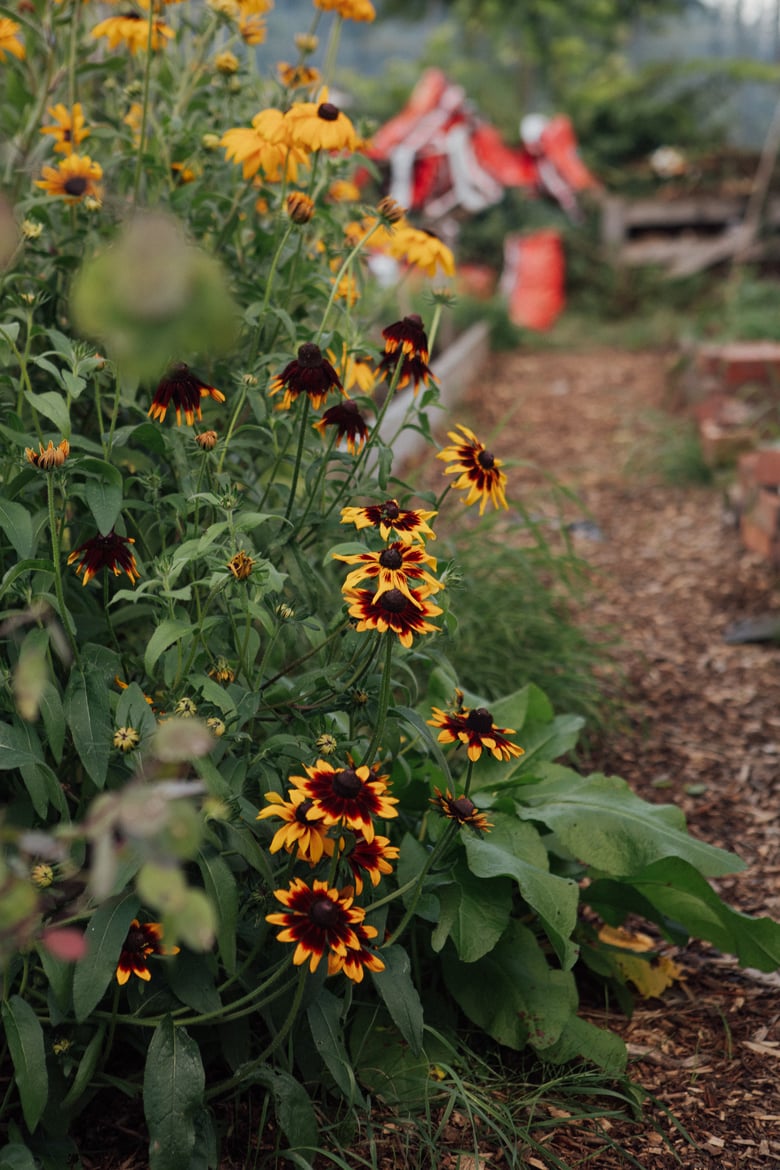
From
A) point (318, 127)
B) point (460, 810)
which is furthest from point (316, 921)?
point (318, 127)

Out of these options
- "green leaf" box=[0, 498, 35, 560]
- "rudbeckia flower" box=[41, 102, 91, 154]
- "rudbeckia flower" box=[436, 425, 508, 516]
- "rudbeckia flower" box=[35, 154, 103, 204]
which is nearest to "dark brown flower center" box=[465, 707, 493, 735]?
"rudbeckia flower" box=[436, 425, 508, 516]

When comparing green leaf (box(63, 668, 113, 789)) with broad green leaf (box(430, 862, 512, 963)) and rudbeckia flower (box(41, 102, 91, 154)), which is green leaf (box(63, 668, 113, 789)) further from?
rudbeckia flower (box(41, 102, 91, 154))

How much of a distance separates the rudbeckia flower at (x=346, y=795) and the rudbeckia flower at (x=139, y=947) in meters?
0.27

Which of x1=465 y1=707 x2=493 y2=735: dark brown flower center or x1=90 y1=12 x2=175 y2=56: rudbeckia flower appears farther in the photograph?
x1=90 y1=12 x2=175 y2=56: rudbeckia flower

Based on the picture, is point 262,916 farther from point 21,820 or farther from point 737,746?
point 737,746

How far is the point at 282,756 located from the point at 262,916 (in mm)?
203

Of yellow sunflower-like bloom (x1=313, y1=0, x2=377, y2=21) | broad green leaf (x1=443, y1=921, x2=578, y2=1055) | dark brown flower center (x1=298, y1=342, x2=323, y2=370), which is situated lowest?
broad green leaf (x1=443, y1=921, x2=578, y2=1055)

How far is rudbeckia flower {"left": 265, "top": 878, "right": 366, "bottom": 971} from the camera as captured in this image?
124 centimetres

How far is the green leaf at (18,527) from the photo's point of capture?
138cm

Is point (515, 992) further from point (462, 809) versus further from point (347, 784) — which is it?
point (347, 784)

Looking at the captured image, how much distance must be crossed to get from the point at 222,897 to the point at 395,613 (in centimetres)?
38

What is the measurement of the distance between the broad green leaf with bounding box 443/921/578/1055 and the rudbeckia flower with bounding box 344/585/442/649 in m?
0.65

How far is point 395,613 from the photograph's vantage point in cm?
126

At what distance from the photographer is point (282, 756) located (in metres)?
1.48
